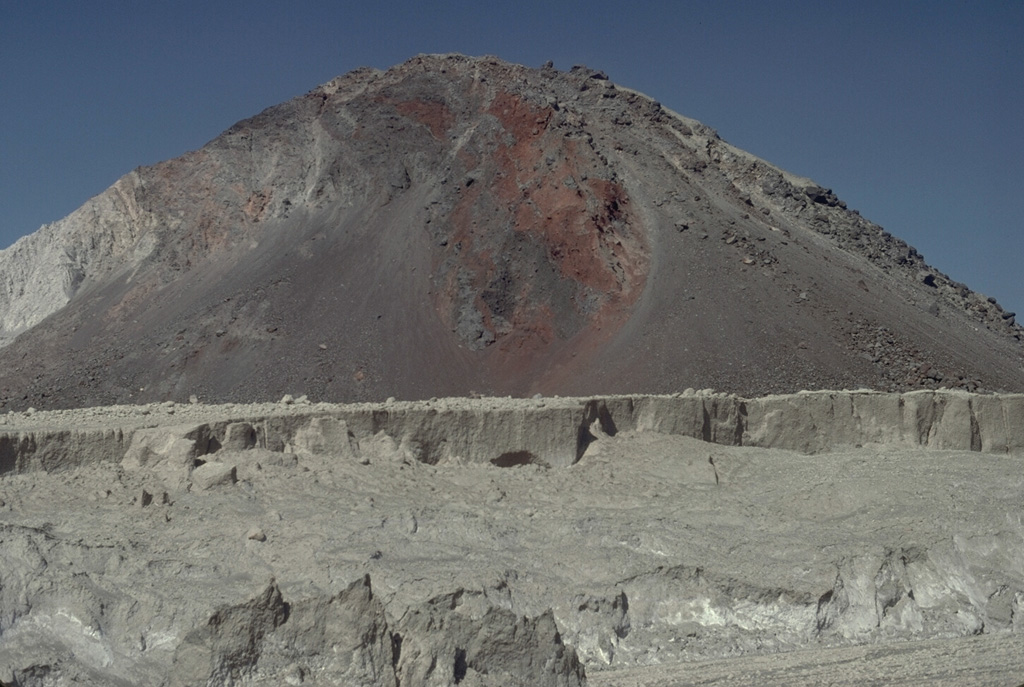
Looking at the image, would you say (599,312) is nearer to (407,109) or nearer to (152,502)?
(407,109)

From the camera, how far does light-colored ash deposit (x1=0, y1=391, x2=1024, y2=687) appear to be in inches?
423

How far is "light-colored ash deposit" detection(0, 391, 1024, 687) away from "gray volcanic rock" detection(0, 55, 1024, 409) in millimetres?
19823

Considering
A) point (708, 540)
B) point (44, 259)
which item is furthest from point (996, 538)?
point (44, 259)

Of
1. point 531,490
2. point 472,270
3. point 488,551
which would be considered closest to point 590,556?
point 488,551

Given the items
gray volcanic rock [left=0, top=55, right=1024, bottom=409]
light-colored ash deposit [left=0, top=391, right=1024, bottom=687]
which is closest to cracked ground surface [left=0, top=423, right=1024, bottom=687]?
light-colored ash deposit [left=0, top=391, right=1024, bottom=687]

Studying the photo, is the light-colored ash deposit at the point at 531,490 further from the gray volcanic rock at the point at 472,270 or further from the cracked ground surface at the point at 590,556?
the gray volcanic rock at the point at 472,270

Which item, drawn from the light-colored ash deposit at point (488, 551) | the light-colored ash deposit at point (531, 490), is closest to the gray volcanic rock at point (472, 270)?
the light-colored ash deposit at point (531, 490)

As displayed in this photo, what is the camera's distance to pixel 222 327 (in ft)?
142

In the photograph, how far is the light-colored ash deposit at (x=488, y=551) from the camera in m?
10.7

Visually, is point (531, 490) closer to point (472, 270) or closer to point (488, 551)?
point (488, 551)

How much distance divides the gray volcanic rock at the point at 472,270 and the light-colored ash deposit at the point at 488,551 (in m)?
19.8

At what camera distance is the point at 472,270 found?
4522 centimetres

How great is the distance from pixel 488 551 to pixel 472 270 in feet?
105

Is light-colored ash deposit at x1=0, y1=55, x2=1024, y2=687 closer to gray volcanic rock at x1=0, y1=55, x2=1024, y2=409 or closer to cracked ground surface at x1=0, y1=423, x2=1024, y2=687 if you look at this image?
cracked ground surface at x1=0, y1=423, x2=1024, y2=687
